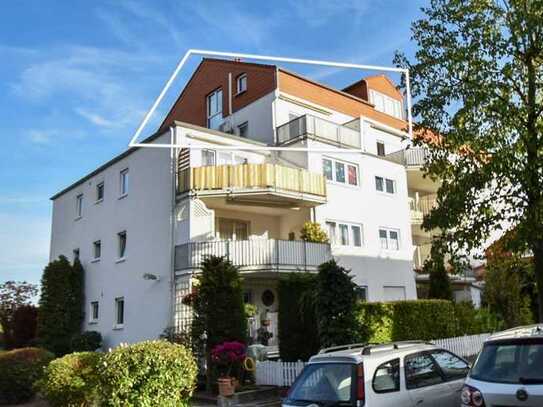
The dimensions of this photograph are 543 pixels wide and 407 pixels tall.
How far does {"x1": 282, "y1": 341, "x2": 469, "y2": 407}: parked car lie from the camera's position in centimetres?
708

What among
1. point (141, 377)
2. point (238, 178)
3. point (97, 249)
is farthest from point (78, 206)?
point (141, 377)

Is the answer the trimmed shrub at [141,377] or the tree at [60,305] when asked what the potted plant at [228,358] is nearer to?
the trimmed shrub at [141,377]

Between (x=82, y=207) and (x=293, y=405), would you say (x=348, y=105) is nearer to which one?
(x=82, y=207)

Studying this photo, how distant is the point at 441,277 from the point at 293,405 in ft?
68.4

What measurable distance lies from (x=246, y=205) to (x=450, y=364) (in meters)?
15.9

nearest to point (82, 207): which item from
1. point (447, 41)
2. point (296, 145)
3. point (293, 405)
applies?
point (296, 145)

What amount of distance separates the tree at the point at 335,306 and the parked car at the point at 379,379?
5.06 metres

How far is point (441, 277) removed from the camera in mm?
26703

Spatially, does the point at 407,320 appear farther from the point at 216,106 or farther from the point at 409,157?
the point at 216,106

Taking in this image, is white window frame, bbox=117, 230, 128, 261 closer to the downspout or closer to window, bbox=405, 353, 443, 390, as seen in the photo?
the downspout

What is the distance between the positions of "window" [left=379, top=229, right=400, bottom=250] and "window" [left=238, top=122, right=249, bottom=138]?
848 centimetres

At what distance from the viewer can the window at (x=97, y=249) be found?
27.6 m

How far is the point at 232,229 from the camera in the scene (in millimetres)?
24469

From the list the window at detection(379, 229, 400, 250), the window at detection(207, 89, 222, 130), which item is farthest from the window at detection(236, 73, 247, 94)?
the window at detection(379, 229, 400, 250)
